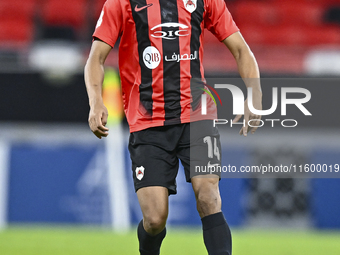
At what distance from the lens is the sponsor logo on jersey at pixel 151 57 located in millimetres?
3158

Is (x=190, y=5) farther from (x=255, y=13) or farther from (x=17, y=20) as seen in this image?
(x=255, y=13)

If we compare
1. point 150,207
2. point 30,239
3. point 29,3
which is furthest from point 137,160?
point 29,3

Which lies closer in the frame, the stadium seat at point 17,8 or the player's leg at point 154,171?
the player's leg at point 154,171

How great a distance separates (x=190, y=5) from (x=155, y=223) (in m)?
1.25

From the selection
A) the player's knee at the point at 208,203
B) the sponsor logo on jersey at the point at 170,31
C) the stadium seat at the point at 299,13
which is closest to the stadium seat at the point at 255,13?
the stadium seat at the point at 299,13

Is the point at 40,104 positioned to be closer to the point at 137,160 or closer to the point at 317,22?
the point at 137,160

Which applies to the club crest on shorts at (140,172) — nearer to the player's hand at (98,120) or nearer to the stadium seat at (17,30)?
the player's hand at (98,120)

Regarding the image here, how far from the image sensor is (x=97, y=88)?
120 inches

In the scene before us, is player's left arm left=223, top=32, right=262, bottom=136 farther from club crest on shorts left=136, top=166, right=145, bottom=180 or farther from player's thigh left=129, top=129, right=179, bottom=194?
club crest on shorts left=136, top=166, right=145, bottom=180

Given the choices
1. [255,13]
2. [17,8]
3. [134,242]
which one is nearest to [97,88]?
[134,242]

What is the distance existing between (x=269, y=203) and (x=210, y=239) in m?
4.40

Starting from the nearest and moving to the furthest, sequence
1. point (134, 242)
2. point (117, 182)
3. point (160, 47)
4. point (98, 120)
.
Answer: point (98, 120) < point (160, 47) < point (134, 242) < point (117, 182)

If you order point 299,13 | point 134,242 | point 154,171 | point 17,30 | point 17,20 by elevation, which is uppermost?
point 299,13

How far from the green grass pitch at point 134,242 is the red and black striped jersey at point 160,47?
209 cm
